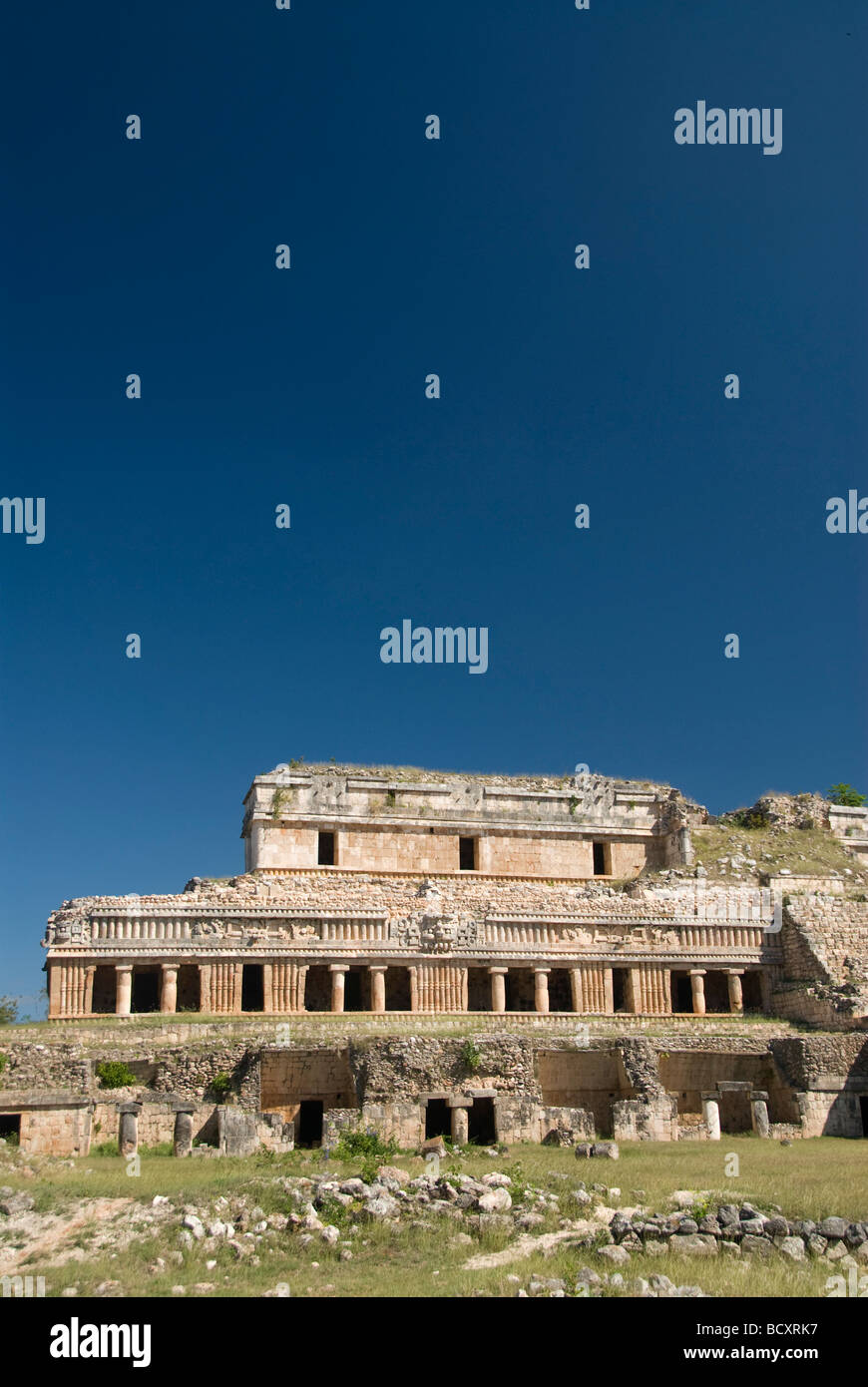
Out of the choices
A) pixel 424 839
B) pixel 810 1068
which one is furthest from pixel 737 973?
pixel 424 839

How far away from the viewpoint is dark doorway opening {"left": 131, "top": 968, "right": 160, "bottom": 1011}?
33531 millimetres

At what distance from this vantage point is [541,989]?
1320 inches

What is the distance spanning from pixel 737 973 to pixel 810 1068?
6.91 m

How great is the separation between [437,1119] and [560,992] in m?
10.9

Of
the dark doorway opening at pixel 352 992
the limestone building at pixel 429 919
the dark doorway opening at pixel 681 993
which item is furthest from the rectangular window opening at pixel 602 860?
the dark doorway opening at pixel 352 992

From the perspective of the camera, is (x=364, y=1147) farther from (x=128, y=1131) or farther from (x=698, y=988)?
(x=698, y=988)

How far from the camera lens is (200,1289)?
42.7ft

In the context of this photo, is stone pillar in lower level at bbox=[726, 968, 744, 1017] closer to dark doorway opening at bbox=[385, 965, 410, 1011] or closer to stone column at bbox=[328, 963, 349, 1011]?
dark doorway opening at bbox=[385, 965, 410, 1011]

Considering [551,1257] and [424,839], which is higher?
[424,839]

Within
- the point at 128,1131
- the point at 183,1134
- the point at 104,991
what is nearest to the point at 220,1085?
the point at 183,1134
